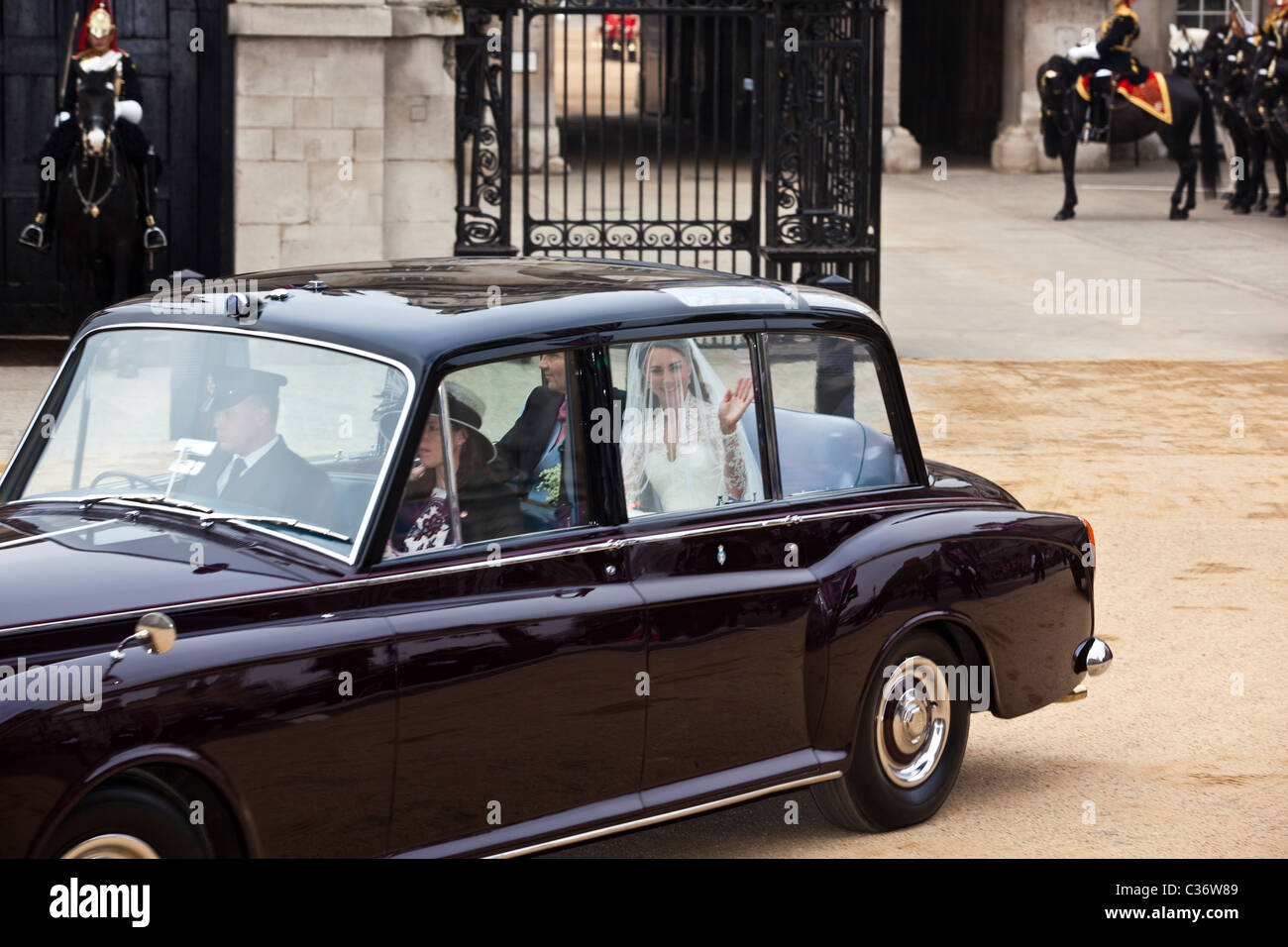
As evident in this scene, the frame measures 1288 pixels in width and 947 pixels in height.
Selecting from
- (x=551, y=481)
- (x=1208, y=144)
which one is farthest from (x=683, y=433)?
(x=1208, y=144)

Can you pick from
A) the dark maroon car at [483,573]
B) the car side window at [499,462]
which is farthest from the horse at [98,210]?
the car side window at [499,462]

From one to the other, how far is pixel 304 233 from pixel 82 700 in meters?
11.3

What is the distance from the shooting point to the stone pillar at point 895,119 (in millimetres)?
33375

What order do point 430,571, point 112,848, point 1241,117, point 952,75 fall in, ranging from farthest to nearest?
point 952,75 → point 1241,117 → point 430,571 → point 112,848

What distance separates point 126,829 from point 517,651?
1.07 meters

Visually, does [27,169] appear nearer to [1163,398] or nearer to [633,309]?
[1163,398]

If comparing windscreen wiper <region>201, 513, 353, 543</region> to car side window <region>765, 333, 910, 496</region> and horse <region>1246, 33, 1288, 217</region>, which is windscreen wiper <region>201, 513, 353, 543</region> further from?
horse <region>1246, 33, 1288, 217</region>

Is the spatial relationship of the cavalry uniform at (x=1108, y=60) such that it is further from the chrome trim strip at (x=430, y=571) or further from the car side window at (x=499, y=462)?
the car side window at (x=499, y=462)

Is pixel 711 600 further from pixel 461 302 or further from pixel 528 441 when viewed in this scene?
pixel 461 302

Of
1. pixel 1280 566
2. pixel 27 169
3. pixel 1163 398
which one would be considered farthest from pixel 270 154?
pixel 1280 566

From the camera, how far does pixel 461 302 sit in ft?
16.4

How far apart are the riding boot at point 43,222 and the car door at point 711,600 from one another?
354 inches

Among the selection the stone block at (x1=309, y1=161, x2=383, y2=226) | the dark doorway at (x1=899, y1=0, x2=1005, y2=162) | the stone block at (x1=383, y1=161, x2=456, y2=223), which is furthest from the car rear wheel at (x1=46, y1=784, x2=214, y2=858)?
the dark doorway at (x1=899, y1=0, x2=1005, y2=162)

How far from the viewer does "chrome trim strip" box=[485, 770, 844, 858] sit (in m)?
4.71
